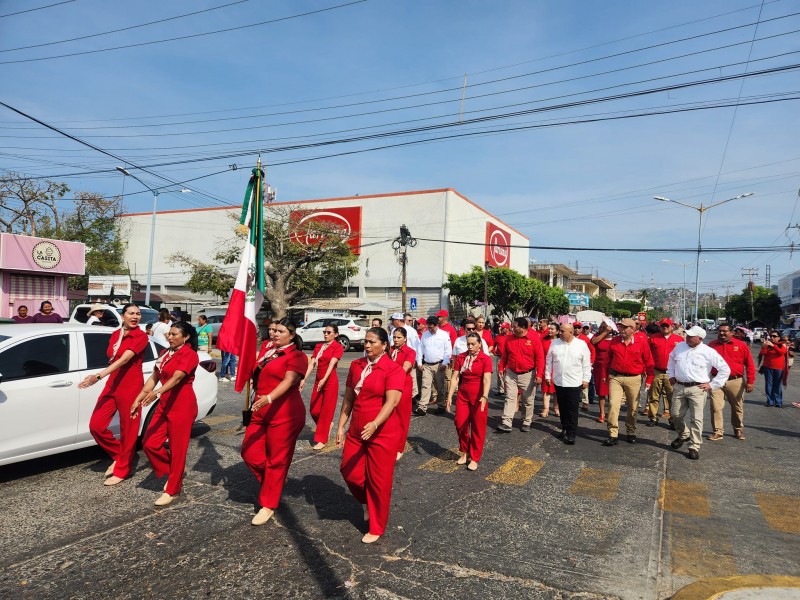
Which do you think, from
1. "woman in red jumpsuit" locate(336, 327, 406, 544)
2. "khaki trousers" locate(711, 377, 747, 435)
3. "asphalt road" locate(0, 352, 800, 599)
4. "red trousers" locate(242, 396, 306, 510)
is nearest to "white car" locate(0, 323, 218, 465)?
"asphalt road" locate(0, 352, 800, 599)

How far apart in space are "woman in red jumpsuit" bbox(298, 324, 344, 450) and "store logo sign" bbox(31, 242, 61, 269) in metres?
19.9

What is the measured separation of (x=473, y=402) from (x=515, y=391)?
237cm

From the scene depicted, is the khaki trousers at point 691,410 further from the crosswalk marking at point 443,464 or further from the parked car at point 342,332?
the parked car at point 342,332

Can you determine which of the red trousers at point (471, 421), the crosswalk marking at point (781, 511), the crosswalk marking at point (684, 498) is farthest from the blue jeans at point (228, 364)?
the crosswalk marking at point (781, 511)

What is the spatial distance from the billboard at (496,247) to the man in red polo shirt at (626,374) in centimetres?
3621

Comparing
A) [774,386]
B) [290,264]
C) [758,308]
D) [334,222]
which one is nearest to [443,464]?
[774,386]

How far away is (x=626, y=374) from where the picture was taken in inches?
336

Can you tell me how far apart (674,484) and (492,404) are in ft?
18.2

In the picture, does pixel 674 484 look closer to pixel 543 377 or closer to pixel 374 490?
pixel 543 377

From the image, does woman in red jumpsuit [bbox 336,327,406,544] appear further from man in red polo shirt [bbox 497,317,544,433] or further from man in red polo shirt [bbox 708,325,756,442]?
man in red polo shirt [bbox 708,325,756,442]

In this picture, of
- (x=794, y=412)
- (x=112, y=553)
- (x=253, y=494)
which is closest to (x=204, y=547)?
(x=112, y=553)

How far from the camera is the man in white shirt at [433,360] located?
415 inches

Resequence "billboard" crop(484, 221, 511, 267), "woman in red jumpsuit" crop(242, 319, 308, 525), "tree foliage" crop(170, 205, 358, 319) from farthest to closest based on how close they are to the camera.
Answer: "billboard" crop(484, 221, 511, 267) → "tree foliage" crop(170, 205, 358, 319) → "woman in red jumpsuit" crop(242, 319, 308, 525)

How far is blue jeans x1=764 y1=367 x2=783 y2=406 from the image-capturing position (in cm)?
1248
